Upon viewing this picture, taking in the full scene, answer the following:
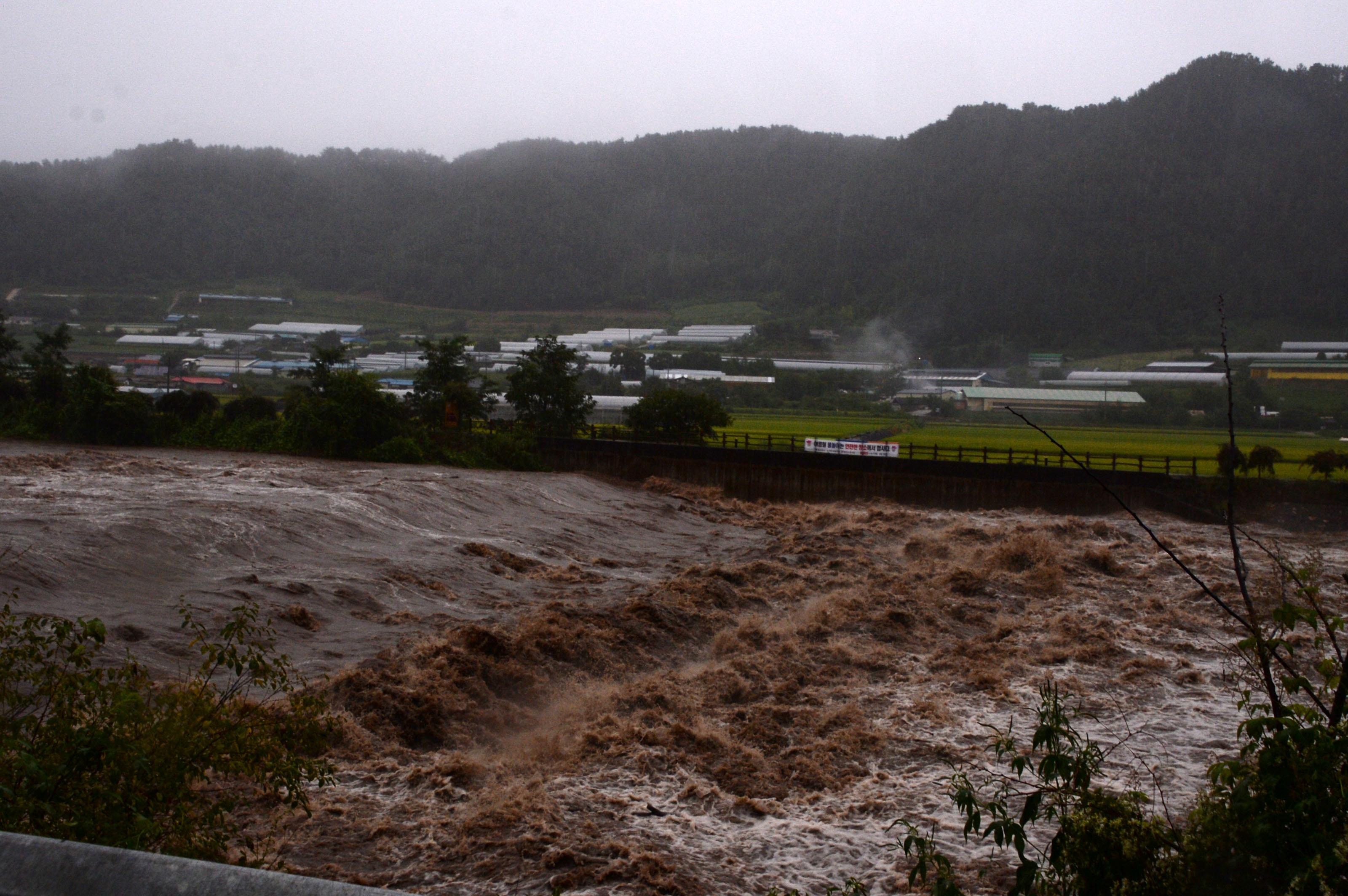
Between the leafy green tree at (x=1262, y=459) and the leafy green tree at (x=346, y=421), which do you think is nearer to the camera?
the leafy green tree at (x=1262, y=459)

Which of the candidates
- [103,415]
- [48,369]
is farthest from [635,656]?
[48,369]

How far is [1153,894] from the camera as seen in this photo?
386cm

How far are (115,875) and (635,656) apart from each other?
1536 centimetres

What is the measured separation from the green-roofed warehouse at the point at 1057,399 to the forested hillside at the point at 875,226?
33025mm

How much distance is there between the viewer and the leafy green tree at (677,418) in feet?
151

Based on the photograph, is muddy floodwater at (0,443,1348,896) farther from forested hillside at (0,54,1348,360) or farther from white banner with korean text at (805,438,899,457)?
forested hillside at (0,54,1348,360)

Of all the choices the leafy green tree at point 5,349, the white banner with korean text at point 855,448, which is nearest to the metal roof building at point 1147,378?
the white banner with korean text at point 855,448

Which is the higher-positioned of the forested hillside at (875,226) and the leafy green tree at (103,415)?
the forested hillside at (875,226)

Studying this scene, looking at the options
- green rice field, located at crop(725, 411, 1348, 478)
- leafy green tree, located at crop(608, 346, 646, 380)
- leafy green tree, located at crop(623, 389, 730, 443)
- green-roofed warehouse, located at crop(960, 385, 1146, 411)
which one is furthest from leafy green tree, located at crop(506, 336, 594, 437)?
leafy green tree, located at crop(608, 346, 646, 380)

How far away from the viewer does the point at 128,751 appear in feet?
14.5

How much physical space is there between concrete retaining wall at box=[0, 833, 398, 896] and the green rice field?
35965 mm

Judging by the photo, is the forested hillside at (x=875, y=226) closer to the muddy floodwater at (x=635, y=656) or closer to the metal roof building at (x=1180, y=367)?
the metal roof building at (x=1180, y=367)

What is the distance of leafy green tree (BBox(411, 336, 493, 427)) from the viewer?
48656 millimetres

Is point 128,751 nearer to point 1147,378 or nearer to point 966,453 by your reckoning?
point 966,453
